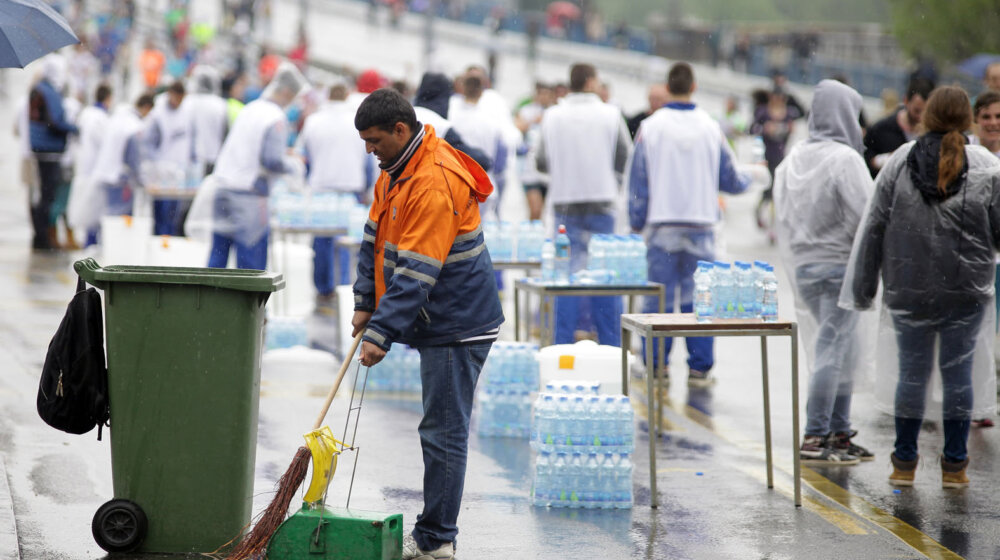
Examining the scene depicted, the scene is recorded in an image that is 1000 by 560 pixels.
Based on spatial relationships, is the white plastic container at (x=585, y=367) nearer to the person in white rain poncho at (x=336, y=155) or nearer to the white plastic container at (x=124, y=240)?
the person in white rain poncho at (x=336, y=155)

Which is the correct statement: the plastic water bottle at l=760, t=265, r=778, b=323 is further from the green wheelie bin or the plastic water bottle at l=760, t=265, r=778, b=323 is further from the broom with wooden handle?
the green wheelie bin

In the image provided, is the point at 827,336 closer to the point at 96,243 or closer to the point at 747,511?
the point at 747,511

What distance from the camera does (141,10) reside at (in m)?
53.3

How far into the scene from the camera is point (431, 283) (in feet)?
17.7

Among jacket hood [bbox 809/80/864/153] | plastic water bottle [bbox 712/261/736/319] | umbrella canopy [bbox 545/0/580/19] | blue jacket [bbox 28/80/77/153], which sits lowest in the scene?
plastic water bottle [bbox 712/261/736/319]

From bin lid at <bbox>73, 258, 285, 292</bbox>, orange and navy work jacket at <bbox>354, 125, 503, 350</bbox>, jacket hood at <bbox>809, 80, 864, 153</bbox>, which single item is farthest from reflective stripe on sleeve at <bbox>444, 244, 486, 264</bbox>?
jacket hood at <bbox>809, 80, 864, 153</bbox>

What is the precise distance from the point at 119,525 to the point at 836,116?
4.68 metres

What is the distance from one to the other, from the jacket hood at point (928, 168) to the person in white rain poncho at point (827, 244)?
0.65 m

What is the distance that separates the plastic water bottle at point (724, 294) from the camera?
7129mm

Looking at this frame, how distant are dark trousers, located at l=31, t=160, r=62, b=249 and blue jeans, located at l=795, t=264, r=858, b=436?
1126 cm

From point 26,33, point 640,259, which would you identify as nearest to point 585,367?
point 640,259

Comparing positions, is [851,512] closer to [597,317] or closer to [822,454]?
[822,454]

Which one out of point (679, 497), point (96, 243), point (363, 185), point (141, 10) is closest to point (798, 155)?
point (679, 497)

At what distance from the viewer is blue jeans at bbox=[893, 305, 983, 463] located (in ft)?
23.4
